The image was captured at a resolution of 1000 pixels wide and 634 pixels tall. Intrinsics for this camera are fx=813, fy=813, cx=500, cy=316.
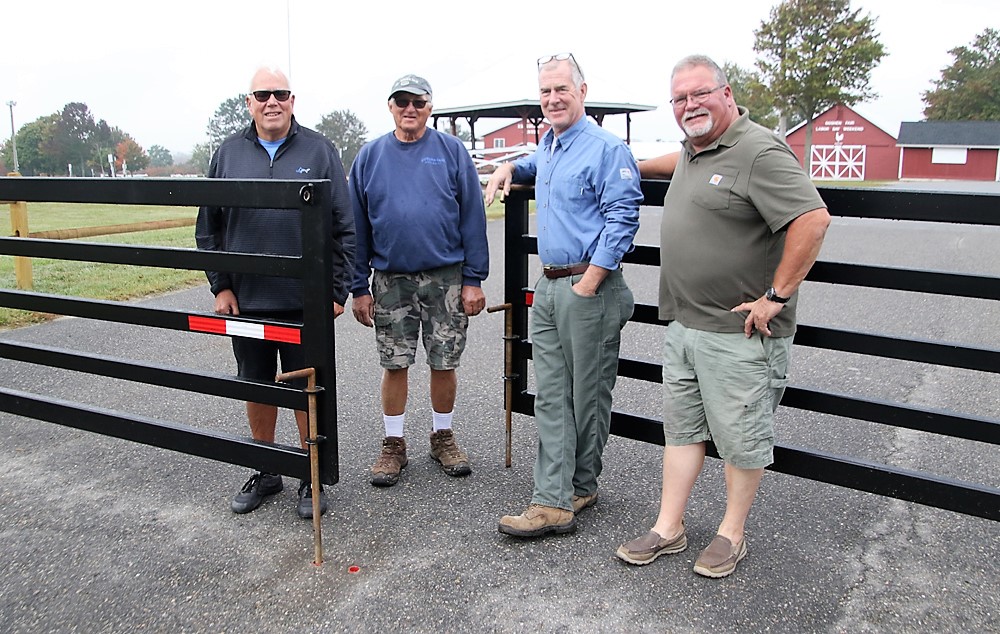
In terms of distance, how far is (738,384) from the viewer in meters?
2.95

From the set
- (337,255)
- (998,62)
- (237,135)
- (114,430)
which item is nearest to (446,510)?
(337,255)

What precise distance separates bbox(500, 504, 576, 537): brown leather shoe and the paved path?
5cm

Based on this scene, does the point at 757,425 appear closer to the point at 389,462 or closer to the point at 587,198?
the point at 587,198

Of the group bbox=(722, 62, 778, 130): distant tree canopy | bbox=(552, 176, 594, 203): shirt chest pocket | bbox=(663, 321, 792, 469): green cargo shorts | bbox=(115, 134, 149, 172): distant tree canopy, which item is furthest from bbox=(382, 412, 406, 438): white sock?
bbox=(115, 134, 149, 172): distant tree canopy

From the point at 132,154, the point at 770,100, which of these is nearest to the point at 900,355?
the point at 770,100

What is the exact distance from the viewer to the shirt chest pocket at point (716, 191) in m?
2.82

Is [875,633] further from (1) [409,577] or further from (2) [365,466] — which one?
(2) [365,466]

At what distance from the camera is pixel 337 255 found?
3676 millimetres

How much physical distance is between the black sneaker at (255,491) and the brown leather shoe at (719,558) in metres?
1.87

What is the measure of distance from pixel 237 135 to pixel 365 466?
5.66 ft

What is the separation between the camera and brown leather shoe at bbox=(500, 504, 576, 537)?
3.30 meters

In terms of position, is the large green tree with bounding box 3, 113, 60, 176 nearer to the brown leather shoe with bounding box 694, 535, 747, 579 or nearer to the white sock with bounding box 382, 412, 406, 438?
the white sock with bounding box 382, 412, 406, 438

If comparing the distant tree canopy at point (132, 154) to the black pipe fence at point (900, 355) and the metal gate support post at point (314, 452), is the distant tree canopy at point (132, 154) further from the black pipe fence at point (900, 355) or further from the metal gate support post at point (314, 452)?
the black pipe fence at point (900, 355)

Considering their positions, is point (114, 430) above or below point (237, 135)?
below
